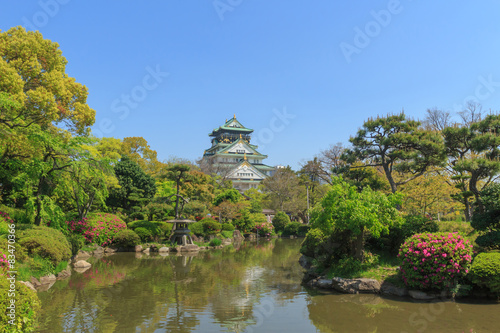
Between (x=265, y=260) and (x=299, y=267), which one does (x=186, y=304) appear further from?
(x=265, y=260)

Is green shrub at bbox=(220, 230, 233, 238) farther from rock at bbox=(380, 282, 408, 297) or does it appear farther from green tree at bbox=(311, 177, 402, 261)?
rock at bbox=(380, 282, 408, 297)

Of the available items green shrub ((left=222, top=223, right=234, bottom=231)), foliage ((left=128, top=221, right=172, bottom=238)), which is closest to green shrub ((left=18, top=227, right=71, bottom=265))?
foliage ((left=128, top=221, right=172, bottom=238))

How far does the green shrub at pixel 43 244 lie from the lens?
35.4 ft

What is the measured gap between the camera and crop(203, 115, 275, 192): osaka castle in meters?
57.6

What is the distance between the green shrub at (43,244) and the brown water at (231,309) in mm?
1016

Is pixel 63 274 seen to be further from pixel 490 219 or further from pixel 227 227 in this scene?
pixel 227 227

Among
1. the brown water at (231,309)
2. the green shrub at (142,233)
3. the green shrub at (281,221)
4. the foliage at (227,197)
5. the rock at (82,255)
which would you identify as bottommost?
the brown water at (231,309)

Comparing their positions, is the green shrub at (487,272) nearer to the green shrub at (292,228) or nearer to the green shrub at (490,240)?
the green shrub at (490,240)

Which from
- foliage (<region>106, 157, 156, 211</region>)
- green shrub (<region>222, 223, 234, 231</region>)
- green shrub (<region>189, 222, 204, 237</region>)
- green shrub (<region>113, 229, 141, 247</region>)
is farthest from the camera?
green shrub (<region>222, 223, 234, 231</region>)

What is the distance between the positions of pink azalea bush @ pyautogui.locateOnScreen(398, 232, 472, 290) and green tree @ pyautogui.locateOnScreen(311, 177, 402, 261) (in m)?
1.36

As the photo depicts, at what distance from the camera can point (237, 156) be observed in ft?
211

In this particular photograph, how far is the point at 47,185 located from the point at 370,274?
537 inches

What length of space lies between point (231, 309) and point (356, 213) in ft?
14.0

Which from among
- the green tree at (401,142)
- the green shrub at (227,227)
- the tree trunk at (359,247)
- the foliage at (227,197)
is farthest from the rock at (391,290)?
the foliage at (227,197)
